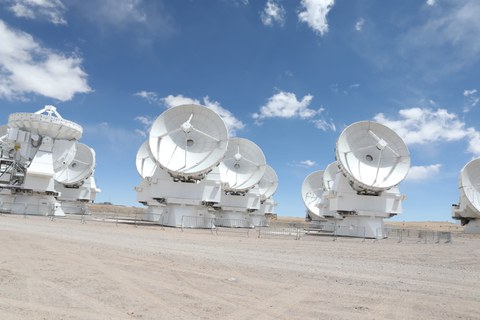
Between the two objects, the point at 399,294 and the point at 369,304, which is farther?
the point at 399,294

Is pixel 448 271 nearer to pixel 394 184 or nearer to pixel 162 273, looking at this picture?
pixel 162 273

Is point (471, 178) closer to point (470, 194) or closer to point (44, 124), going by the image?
point (470, 194)

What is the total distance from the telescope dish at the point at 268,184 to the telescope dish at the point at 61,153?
96.5 feet

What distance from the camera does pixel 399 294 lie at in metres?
9.67

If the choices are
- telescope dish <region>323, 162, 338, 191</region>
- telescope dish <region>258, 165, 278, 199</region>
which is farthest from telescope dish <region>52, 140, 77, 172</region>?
telescope dish <region>323, 162, 338, 191</region>

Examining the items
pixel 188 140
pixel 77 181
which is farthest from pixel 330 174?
pixel 77 181

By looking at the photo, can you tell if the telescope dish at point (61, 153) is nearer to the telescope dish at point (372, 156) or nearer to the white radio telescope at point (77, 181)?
the white radio telescope at point (77, 181)

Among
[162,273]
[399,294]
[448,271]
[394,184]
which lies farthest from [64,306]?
[394,184]

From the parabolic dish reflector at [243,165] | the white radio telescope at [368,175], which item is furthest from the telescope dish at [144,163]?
the white radio telescope at [368,175]

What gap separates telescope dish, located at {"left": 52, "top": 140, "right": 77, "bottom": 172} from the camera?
133ft

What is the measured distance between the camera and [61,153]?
1610 inches

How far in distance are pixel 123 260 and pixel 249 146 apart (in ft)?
130

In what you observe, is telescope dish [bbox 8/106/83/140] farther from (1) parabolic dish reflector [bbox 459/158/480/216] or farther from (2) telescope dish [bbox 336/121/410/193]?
(1) parabolic dish reflector [bbox 459/158/480/216]

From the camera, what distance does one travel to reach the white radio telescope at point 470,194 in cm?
4966
